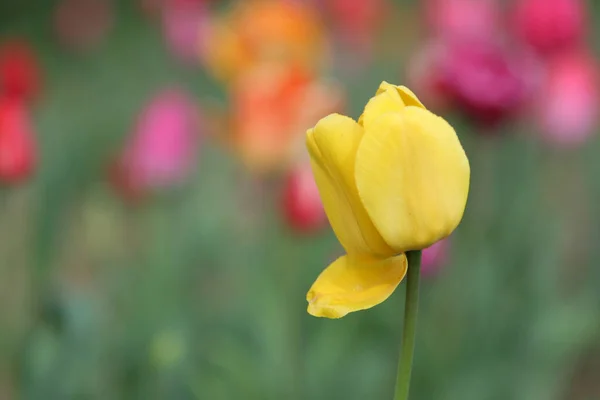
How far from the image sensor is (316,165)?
0.47m

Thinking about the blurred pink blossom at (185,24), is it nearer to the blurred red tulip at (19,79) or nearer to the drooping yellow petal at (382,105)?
the blurred red tulip at (19,79)

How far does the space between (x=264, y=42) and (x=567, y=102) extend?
51cm

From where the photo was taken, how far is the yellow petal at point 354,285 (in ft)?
1.46

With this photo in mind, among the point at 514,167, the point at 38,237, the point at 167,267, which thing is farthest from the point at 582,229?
the point at 38,237

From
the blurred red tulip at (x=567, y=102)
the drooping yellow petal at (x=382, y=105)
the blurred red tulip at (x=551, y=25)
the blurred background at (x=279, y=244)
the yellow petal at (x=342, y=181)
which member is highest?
the blurred red tulip at (x=551, y=25)

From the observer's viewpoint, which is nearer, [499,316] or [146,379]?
[146,379]

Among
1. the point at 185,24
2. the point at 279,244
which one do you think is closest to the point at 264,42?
the point at 279,244

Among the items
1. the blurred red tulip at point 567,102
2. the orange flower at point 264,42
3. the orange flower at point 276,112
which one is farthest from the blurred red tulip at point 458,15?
the orange flower at point 276,112

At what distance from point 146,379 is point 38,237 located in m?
0.54

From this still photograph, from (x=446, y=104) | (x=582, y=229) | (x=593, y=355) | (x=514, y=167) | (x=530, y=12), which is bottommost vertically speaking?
(x=593, y=355)

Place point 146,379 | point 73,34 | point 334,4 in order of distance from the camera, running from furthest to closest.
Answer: point 73,34
point 334,4
point 146,379

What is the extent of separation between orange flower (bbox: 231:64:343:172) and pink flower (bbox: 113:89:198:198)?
0.17 m

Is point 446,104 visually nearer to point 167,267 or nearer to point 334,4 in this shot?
point 167,267

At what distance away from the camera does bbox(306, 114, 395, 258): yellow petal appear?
443mm
